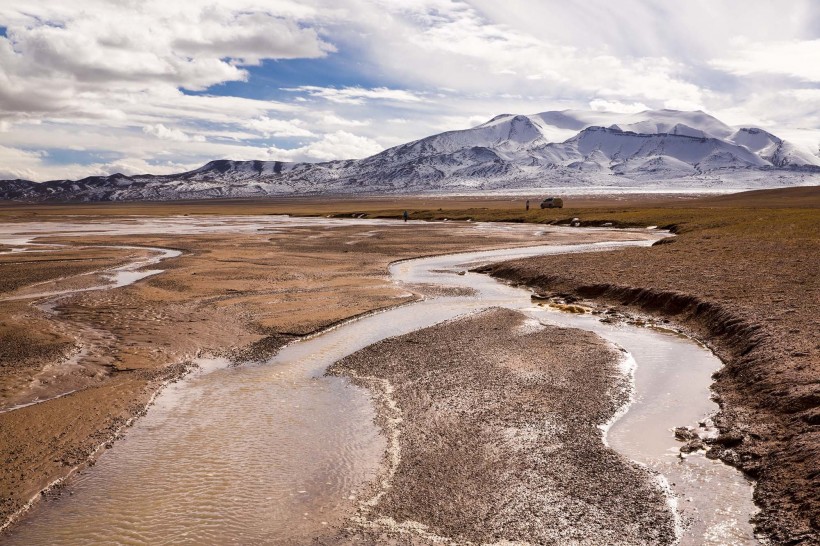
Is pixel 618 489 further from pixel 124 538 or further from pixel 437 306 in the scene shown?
pixel 437 306

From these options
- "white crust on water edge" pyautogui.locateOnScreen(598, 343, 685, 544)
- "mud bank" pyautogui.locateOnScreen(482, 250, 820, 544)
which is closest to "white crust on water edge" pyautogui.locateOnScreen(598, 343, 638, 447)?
"white crust on water edge" pyautogui.locateOnScreen(598, 343, 685, 544)

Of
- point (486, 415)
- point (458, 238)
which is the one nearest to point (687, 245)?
point (458, 238)

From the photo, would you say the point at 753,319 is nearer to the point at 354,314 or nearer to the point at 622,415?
the point at 622,415

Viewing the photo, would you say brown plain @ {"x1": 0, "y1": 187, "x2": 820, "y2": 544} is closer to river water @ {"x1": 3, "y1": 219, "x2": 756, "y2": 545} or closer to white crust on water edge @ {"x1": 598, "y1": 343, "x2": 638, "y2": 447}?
river water @ {"x1": 3, "y1": 219, "x2": 756, "y2": 545}

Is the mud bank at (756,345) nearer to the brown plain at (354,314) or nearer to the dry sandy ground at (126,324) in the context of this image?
the brown plain at (354,314)

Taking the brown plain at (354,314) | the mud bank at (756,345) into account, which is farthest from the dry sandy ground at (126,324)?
the mud bank at (756,345)

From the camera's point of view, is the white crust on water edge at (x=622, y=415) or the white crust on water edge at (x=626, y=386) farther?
the white crust on water edge at (x=626, y=386)

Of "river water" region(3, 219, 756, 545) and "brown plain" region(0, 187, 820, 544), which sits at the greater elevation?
"brown plain" region(0, 187, 820, 544)
